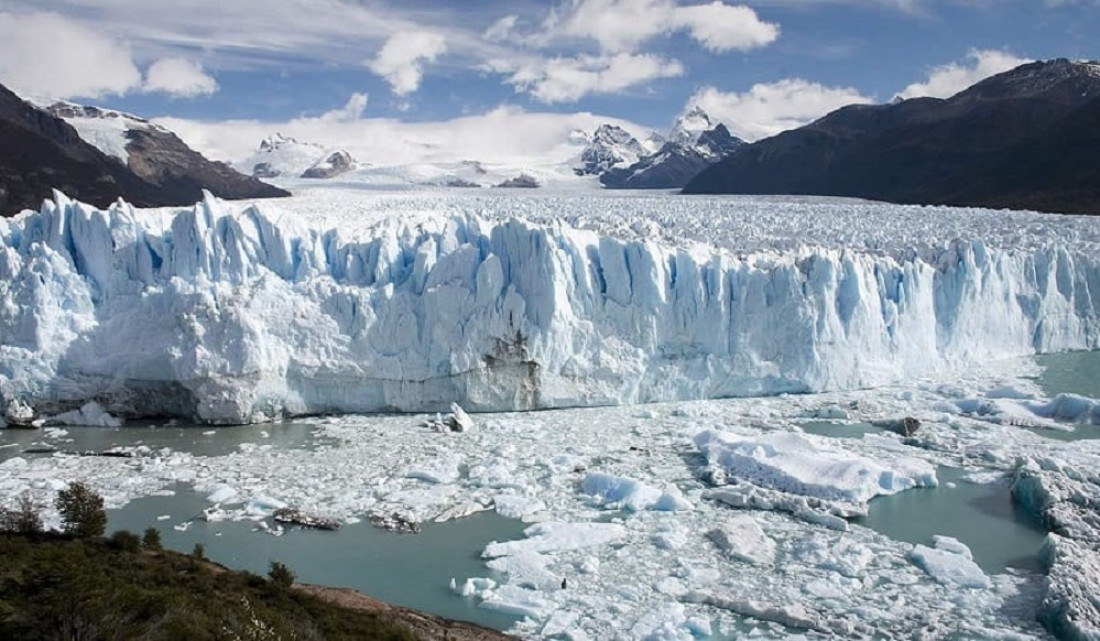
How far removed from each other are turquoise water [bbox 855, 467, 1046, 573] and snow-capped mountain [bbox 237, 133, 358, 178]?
69.4m

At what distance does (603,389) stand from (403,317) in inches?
130

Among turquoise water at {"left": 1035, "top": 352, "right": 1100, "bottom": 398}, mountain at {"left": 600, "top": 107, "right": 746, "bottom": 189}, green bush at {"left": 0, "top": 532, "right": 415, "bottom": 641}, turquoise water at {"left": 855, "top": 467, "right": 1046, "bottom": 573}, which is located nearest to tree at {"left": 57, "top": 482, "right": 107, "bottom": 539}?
green bush at {"left": 0, "top": 532, "right": 415, "bottom": 641}

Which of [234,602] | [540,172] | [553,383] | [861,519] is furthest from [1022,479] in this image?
[540,172]

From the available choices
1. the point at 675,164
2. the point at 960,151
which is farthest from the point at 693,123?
the point at 960,151

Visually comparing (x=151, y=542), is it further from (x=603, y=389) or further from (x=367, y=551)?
(x=603, y=389)

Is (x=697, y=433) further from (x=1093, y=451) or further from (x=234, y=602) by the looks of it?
(x=234, y=602)

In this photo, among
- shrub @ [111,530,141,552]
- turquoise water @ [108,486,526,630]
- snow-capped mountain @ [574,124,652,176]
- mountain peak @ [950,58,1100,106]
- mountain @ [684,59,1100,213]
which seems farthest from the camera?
snow-capped mountain @ [574,124,652,176]

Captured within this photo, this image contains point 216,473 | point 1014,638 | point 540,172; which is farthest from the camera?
point 540,172

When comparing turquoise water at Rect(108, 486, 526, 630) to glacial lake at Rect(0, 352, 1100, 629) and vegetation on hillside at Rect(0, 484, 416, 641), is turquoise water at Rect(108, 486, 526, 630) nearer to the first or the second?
glacial lake at Rect(0, 352, 1100, 629)

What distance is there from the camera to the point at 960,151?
4256cm

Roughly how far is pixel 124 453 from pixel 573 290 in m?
6.81

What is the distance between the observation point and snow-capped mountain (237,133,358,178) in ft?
249

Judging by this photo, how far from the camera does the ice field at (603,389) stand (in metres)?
7.80

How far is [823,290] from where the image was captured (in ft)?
46.9
